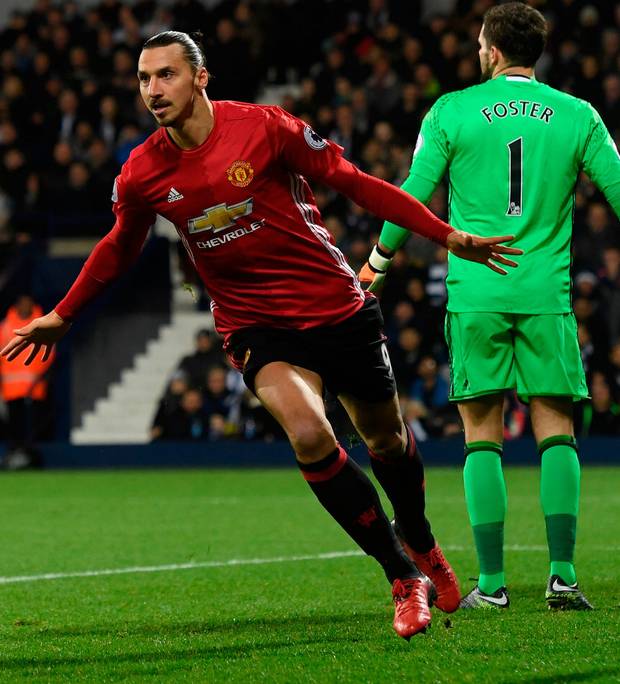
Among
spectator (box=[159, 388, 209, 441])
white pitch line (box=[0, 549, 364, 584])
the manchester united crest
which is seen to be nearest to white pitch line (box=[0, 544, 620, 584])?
white pitch line (box=[0, 549, 364, 584])

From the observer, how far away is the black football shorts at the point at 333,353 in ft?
16.0

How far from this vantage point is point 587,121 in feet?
17.7

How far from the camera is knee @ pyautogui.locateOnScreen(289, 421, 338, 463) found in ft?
15.2

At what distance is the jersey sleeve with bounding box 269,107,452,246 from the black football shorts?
0.43 metres

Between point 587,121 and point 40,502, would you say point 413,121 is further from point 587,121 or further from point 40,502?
point 587,121

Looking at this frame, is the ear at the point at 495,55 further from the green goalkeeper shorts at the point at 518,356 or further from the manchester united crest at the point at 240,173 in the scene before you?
the manchester united crest at the point at 240,173

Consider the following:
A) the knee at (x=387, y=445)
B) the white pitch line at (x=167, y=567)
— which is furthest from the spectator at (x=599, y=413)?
the knee at (x=387, y=445)

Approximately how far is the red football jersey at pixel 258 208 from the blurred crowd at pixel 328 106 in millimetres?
9359

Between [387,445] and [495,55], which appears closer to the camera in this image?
[387,445]

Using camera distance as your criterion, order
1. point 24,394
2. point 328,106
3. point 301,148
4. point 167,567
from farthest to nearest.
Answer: point 328,106, point 24,394, point 167,567, point 301,148

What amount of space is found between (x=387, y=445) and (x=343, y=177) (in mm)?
1007

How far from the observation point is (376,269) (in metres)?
5.55

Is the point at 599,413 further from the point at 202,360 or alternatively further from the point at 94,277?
the point at 94,277

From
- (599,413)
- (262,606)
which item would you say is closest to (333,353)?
(262,606)
